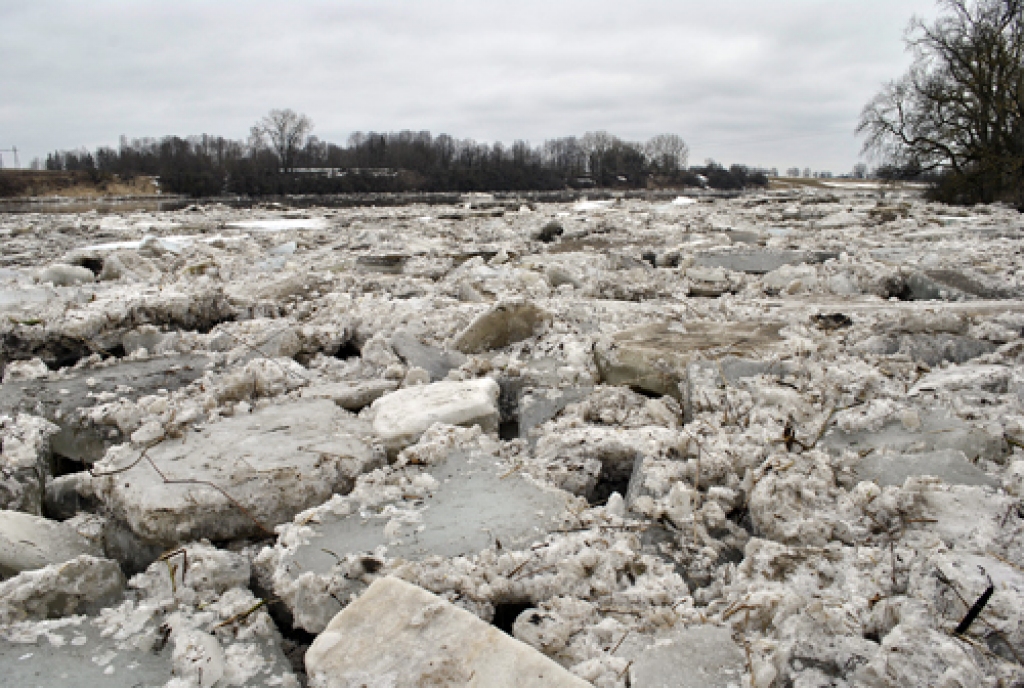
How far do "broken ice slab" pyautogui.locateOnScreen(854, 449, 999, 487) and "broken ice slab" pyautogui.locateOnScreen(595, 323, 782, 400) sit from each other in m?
0.75

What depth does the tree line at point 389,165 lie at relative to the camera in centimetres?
3925

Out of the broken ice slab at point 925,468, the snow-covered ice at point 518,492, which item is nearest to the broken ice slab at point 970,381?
the snow-covered ice at point 518,492

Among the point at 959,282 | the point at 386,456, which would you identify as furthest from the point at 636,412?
the point at 959,282

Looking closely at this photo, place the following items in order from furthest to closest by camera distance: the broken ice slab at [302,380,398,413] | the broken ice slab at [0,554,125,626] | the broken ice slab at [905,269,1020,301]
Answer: the broken ice slab at [905,269,1020,301], the broken ice slab at [302,380,398,413], the broken ice slab at [0,554,125,626]

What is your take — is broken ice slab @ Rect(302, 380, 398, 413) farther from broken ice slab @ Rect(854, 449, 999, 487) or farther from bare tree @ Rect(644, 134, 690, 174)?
bare tree @ Rect(644, 134, 690, 174)

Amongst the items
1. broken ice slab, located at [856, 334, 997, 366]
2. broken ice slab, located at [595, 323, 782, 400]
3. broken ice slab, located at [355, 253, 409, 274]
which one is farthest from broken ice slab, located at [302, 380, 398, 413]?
broken ice slab, located at [355, 253, 409, 274]

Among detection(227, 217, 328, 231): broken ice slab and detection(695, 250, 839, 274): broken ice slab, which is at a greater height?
detection(227, 217, 328, 231): broken ice slab

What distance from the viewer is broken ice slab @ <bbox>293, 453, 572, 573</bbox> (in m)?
1.50

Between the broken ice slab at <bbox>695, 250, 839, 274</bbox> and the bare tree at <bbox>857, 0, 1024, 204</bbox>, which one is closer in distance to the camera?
the broken ice slab at <bbox>695, 250, 839, 274</bbox>

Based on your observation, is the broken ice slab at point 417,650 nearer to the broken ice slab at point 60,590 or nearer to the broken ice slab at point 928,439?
the broken ice slab at point 60,590

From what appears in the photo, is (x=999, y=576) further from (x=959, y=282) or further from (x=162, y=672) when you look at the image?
(x=959, y=282)

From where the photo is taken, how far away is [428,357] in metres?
2.87

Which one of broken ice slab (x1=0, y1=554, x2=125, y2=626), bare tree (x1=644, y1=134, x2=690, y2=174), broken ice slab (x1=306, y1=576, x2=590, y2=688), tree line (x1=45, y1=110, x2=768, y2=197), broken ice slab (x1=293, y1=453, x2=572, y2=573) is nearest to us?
broken ice slab (x1=306, y1=576, x2=590, y2=688)

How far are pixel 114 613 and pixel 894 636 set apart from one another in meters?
1.52
